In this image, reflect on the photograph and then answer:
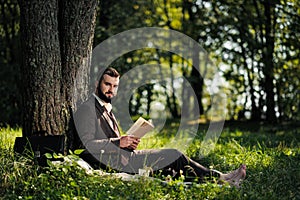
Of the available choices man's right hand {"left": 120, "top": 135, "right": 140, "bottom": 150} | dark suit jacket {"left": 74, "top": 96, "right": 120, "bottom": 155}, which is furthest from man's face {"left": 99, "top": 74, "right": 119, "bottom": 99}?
man's right hand {"left": 120, "top": 135, "right": 140, "bottom": 150}

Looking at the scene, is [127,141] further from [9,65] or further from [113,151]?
[9,65]

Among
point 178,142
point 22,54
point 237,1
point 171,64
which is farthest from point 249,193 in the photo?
point 171,64

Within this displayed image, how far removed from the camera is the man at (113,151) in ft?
18.6

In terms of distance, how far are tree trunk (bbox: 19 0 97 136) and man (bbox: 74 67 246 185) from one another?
31cm

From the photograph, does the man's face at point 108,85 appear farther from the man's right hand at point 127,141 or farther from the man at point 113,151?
the man's right hand at point 127,141

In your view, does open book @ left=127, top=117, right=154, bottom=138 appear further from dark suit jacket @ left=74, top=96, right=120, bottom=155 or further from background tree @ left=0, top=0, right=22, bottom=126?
background tree @ left=0, top=0, right=22, bottom=126

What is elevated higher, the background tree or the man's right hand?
the background tree

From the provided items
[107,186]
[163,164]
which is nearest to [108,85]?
[163,164]

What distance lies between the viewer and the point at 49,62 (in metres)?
5.97

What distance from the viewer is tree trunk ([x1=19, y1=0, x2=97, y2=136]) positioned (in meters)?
5.90

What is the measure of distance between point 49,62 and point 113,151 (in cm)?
125

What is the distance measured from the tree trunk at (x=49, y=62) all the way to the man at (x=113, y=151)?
310 millimetres

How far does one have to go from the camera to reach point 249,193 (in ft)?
16.5

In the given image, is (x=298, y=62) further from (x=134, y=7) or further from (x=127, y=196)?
(x=127, y=196)
